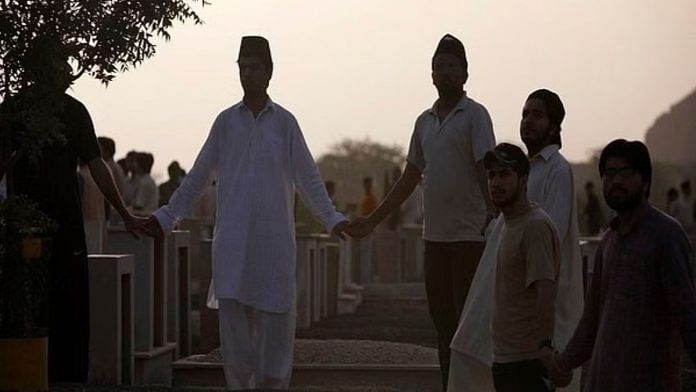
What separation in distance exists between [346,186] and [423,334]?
4342 inches

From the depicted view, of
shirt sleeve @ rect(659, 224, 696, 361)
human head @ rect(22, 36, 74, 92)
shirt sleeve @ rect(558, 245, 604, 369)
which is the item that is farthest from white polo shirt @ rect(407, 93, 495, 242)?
shirt sleeve @ rect(659, 224, 696, 361)

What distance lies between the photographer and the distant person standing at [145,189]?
106 feet

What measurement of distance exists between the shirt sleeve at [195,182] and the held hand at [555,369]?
13.2ft

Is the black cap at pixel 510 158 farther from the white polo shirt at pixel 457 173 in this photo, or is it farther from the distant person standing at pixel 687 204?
the distant person standing at pixel 687 204

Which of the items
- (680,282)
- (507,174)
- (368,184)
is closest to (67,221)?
(507,174)

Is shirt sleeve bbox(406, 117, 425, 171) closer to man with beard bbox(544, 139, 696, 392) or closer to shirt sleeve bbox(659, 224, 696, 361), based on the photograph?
man with beard bbox(544, 139, 696, 392)

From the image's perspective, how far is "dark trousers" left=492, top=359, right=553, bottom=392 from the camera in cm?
968

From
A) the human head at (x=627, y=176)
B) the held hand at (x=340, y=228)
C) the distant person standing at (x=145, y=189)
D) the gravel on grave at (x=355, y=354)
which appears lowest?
the gravel on grave at (x=355, y=354)

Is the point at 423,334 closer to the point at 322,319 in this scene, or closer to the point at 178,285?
the point at 322,319

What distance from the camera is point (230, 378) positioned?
12781 millimetres

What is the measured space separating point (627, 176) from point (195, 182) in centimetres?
498

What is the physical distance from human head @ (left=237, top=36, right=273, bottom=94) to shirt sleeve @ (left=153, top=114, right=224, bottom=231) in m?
0.30

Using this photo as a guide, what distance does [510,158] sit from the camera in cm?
985

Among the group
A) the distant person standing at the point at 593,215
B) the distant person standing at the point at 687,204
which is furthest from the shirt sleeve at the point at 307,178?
the distant person standing at the point at 593,215
